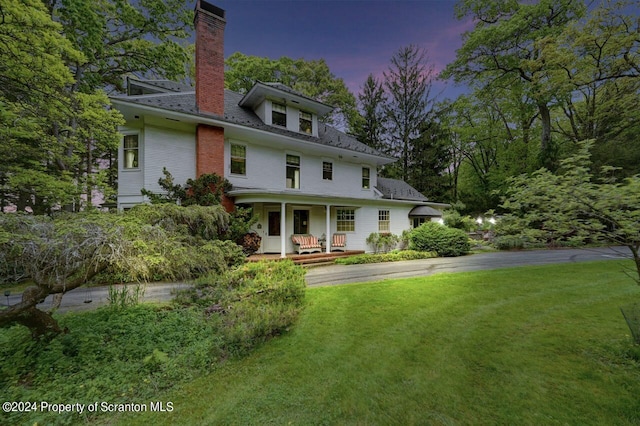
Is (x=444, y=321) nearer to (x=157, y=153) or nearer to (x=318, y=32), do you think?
(x=157, y=153)

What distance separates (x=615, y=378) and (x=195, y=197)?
11.0 m

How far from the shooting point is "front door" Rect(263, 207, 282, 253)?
40.8 ft

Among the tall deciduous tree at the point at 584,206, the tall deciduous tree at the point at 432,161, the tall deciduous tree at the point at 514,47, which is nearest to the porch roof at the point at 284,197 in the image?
the tall deciduous tree at the point at 584,206

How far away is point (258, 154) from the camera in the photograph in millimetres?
12234

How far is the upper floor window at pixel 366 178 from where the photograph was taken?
658 inches

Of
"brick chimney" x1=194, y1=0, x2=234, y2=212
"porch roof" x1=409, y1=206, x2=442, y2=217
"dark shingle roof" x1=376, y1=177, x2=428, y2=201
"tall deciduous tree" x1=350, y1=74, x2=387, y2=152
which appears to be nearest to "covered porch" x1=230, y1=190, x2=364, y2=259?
"brick chimney" x1=194, y1=0, x2=234, y2=212

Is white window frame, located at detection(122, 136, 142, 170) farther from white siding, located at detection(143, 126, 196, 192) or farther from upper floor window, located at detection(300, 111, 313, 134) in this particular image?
upper floor window, located at detection(300, 111, 313, 134)

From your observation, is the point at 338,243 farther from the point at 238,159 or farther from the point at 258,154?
the point at 238,159

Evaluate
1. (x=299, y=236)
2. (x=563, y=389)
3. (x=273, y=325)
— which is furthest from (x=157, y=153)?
(x=563, y=389)

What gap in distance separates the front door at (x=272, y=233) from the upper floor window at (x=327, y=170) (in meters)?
3.91

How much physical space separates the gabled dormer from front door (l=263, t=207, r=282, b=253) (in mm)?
4749

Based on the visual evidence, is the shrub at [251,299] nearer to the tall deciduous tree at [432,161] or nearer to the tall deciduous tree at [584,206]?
the tall deciduous tree at [584,206]

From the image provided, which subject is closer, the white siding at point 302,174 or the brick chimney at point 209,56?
the brick chimney at point 209,56

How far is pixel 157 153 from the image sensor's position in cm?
993
